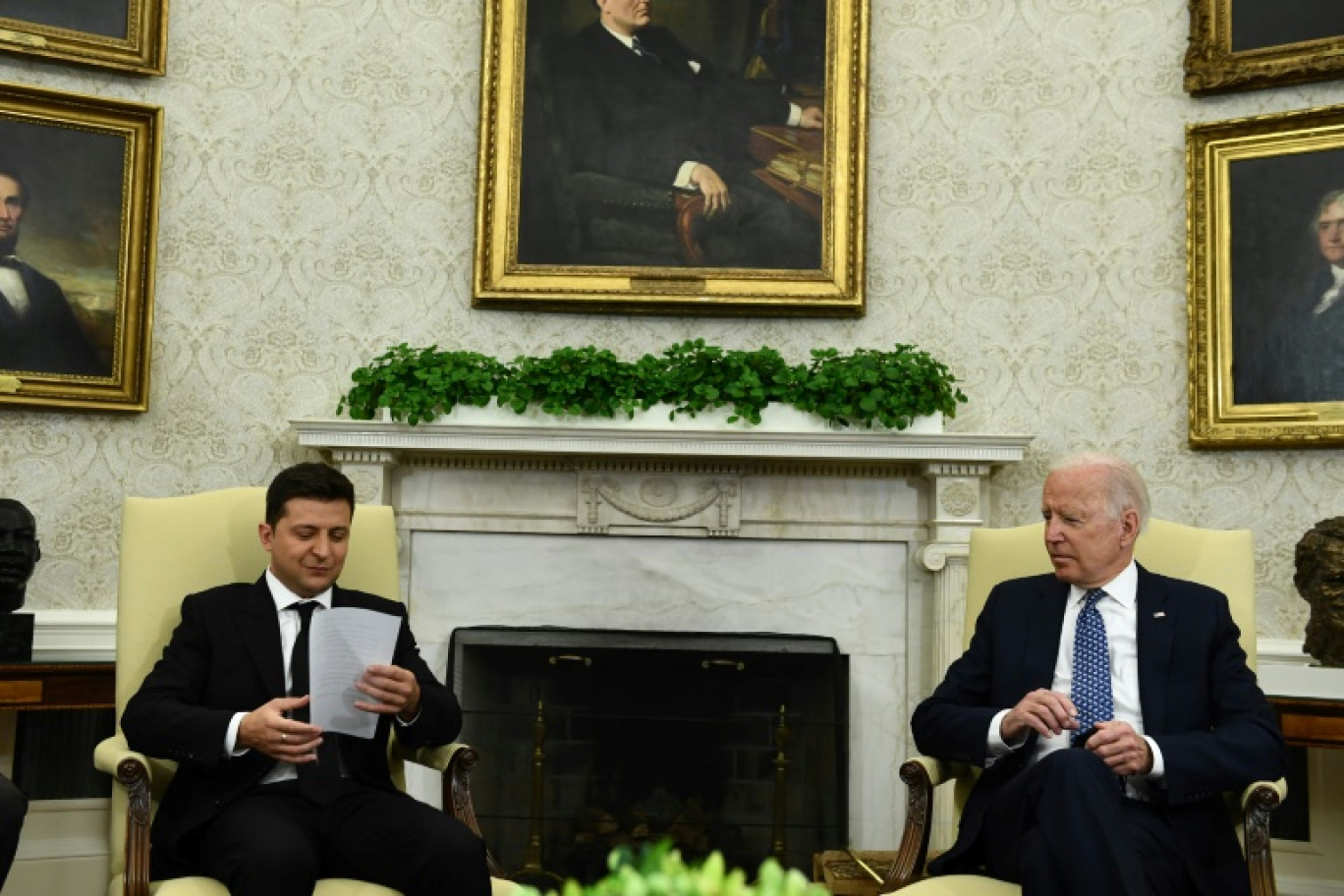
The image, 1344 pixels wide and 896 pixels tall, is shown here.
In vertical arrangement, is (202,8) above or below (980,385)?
above

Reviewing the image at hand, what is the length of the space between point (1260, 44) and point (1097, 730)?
329 centimetres

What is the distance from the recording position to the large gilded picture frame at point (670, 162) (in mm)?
5523

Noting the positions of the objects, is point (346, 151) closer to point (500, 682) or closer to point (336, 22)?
point (336, 22)

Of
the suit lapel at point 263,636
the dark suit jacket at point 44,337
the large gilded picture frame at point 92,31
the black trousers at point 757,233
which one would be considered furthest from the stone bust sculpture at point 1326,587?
the large gilded picture frame at point 92,31

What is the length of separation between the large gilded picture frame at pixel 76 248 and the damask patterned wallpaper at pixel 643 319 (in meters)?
0.12

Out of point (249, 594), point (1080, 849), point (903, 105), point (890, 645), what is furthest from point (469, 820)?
point (903, 105)

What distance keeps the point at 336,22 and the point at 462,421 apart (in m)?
1.79

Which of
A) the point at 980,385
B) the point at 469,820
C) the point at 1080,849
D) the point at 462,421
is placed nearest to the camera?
the point at 1080,849

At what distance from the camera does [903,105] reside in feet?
18.4

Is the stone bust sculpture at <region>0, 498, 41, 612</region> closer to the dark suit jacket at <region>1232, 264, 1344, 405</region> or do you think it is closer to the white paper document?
the white paper document

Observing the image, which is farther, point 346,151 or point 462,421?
point 346,151

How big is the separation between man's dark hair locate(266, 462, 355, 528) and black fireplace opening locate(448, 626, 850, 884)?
1.83 metres

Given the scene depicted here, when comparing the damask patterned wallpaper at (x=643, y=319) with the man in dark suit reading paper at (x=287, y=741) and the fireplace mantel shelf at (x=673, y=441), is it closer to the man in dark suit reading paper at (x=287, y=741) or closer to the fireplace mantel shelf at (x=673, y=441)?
the fireplace mantel shelf at (x=673, y=441)

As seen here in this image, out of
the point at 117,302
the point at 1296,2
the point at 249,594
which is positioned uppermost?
the point at 1296,2
